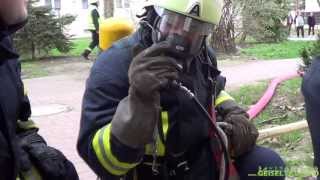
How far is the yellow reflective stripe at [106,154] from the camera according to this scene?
6.23 ft

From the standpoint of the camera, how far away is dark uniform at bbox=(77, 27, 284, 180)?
6.34ft

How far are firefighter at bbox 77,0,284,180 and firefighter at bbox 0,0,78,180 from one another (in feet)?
0.88

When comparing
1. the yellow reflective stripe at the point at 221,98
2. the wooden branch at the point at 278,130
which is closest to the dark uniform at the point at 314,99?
the yellow reflective stripe at the point at 221,98

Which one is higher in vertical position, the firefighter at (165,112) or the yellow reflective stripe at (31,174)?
the firefighter at (165,112)

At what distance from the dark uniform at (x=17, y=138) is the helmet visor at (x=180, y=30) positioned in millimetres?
538

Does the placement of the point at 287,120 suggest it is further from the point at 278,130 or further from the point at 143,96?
the point at 143,96

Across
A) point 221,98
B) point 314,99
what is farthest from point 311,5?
point 314,99

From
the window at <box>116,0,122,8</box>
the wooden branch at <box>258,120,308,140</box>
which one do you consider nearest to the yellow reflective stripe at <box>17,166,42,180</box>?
the wooden branch at <box>258,120,308,140</box>

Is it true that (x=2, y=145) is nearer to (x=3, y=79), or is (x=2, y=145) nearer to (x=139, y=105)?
(x=3, y=79)

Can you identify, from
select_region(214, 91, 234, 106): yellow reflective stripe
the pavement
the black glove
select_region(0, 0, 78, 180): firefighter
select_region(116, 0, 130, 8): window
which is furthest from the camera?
select_region(116, 0, 130, 8): window

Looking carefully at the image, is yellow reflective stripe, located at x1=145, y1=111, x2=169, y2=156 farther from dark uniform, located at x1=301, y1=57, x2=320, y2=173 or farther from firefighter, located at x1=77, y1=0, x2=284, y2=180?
dark uniform, located at x1=301, y1=57, x2=320, y2=173

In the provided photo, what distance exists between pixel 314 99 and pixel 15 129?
46.2 inches

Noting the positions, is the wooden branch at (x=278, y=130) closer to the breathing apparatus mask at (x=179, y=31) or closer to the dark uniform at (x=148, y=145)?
the dark uniform at (x=148, y=145)

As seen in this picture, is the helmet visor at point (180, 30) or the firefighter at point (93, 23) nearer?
the helmet visor at point (180, 30)
